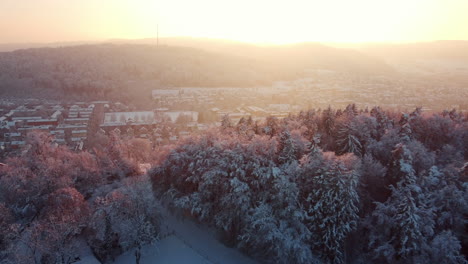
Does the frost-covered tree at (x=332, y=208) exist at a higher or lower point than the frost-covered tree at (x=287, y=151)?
lower

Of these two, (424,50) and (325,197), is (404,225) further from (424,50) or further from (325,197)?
(424,50)

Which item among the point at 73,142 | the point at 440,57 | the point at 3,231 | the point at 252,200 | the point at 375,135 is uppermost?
the point at 440,57

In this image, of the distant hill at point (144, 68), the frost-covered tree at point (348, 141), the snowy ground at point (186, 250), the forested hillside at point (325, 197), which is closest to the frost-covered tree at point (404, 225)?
the forested hillside at point (325, 197)

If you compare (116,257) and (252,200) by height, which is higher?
(252,200)

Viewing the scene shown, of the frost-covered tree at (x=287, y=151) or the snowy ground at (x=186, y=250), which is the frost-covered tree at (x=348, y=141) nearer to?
the frost-covered tree at (x=287, y=151)

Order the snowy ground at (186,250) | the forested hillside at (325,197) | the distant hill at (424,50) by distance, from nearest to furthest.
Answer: the forested hillside at (325,197) → the snowy ground at (186,250) → the distant hill at (424,50)

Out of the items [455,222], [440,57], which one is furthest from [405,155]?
[440,57]

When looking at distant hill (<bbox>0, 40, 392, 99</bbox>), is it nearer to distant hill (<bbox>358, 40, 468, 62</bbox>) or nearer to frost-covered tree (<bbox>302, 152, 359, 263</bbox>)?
distant hill (<bbox>358, 40, 468, 62</bbox>)

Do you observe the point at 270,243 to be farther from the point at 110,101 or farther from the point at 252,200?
the point at 110,101
